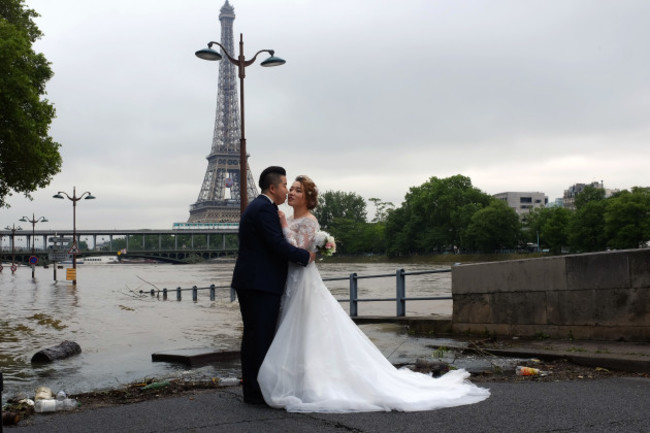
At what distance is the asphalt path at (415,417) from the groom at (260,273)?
362 mm

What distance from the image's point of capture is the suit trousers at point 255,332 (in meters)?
4.96

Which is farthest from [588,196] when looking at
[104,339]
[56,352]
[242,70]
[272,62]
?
[56,352]

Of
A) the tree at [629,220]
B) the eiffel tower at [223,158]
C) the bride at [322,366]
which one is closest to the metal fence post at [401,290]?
the bride at [322,366]

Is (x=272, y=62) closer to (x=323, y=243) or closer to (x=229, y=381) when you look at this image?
(x=229, y=381)

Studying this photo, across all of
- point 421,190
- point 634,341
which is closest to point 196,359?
point 634,341

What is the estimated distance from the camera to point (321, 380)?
15.6 ft

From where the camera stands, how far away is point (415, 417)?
431 cm

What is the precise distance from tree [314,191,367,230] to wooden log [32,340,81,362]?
135 m

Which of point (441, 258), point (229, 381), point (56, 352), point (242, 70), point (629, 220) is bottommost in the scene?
point (441, 258)

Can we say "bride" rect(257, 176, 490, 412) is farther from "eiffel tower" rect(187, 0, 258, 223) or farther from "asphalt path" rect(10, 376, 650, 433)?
"eiffel tower" rect(187, 0, 258, 223)

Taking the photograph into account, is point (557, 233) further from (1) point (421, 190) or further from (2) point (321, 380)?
(2) point (321, 380)

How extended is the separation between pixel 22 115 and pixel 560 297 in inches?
643

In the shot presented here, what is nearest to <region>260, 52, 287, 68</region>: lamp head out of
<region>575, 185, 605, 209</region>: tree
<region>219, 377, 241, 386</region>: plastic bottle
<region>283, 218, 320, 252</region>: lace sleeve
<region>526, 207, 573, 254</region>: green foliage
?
<region>219, 377, 241, 386</region>: plastic bottle

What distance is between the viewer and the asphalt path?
3975 mm
